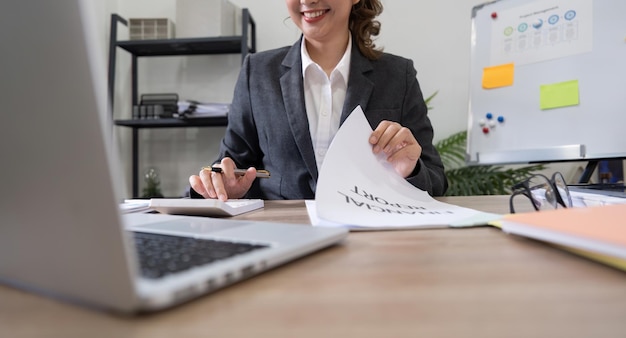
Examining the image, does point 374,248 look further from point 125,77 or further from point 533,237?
point 125,77

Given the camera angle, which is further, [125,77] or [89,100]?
[125,77]

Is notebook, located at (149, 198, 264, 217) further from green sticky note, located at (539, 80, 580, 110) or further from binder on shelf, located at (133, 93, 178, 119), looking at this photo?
binder on shelf, located at (133, 93, 178, 119)

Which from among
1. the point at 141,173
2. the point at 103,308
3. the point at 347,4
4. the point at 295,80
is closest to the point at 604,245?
the point at 103,308

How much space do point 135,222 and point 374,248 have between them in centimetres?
31

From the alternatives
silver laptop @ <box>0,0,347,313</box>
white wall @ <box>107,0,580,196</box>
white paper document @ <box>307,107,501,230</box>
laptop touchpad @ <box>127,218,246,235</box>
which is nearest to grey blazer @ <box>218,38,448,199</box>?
white paper document @ <box>307,107,501,230</box>

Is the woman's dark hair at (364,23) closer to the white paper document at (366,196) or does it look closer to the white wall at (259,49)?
the white paper document at (366,196)

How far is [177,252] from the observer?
33 cm

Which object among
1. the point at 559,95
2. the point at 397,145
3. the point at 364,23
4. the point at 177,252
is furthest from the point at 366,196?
the point at 559,95

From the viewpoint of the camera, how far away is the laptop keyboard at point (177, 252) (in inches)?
10.9

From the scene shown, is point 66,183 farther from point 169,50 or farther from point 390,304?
point 169,50

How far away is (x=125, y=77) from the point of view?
94.6 inches

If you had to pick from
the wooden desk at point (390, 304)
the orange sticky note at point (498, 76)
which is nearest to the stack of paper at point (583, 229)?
the wooden desk at point (390, 304)

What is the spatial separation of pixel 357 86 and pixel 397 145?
1.49 ft

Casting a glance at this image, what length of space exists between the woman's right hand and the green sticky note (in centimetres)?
101
